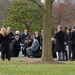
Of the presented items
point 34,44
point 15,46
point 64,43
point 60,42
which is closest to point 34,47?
point 34,44

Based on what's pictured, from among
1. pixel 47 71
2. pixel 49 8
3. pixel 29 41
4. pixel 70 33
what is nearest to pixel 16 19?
pixel 29 41

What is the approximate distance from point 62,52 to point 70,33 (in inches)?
50.1

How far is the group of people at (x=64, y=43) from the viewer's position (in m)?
22.0

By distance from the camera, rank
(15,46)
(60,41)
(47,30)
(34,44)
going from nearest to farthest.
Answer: (47,30)
(60,41)
(34,44)
(15,46)

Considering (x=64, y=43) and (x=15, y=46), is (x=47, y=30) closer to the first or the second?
(x=64, y=43)

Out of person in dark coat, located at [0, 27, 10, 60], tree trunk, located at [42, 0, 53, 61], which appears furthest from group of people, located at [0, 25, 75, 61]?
tree trunk, located at [42, 0, 53, 61]

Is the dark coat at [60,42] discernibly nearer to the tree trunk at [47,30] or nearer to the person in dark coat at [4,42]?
the person in dark coat at [4,42]

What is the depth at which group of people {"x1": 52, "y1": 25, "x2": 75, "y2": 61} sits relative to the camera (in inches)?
866

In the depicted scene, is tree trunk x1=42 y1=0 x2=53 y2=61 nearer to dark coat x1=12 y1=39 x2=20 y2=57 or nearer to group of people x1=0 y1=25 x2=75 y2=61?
group of people x1=0 y1=25 x2=75 y2=61

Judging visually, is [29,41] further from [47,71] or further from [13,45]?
[47,71]

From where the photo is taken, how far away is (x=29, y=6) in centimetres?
4431

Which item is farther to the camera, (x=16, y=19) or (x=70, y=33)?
(x=16, y=19)

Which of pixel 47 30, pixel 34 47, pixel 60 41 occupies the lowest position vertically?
pixel 34 47

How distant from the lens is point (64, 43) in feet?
75.1
